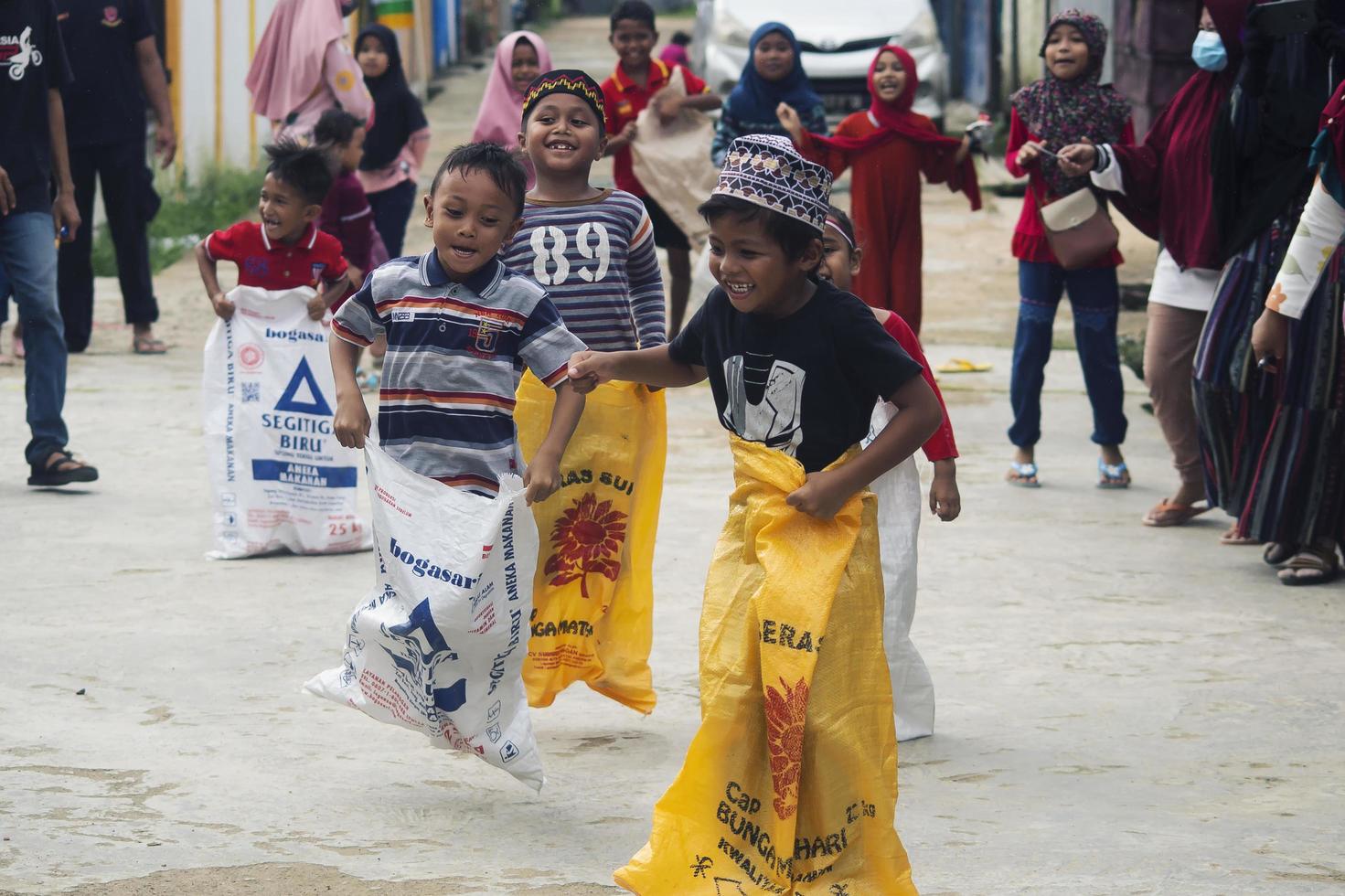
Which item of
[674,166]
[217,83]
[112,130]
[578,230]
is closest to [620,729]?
[578,230]

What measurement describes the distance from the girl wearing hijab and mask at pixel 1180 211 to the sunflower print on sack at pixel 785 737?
358 cm

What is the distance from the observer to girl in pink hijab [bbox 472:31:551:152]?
359 inches

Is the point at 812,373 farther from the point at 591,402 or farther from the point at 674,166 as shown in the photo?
the point at 674,166

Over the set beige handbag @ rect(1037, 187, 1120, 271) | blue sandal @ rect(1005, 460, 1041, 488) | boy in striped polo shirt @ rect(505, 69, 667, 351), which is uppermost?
boy in striped polo shirt @ rect(505, 69, 667, 351)

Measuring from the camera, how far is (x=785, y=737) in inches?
128

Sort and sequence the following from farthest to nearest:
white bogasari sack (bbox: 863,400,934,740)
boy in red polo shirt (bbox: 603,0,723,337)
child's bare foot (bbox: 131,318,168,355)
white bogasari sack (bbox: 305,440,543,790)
→ child's bare foot (bbox: 131,318,168,355)
boy in red polo shirt (bbox: 603,0,723,337)
white bogasari sack (bbox: 863,400,934,740)
white bogasari sack (bbox: 305,440,543,790)

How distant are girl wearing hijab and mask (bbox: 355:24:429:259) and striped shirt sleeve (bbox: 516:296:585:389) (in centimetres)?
584

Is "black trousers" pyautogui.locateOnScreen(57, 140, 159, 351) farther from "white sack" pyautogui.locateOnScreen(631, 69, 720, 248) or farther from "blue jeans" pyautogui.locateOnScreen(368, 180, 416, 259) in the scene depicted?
"white sack" pyautogui.locateOnScreen(631, 69, 720, 248)

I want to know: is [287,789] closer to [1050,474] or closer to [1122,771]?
[1122,771]

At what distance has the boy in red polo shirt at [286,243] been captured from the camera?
6.00 metres

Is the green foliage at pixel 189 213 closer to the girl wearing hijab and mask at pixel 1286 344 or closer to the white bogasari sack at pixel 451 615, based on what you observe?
the girl wearing hijab and mask at pixel 1286 344

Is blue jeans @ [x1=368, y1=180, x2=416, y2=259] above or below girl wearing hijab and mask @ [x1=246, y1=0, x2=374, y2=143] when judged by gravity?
below

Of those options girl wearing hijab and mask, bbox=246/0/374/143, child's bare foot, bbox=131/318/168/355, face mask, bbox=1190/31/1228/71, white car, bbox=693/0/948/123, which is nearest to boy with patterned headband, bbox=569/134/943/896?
face mask, bbox=1190/31/1228/71

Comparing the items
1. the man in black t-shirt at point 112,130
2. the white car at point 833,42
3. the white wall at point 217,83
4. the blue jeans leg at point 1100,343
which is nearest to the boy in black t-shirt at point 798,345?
the blue jeans leg at point 1100,343
